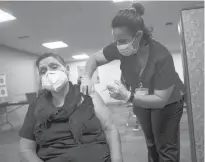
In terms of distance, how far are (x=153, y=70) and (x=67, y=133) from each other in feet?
2.22

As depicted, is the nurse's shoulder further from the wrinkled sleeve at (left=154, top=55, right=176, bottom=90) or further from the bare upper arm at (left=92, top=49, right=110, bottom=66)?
the wrinkled sleeve at (left=154, top=55, right=176, bottom=90)

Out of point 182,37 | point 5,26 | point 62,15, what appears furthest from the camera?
point 5,26

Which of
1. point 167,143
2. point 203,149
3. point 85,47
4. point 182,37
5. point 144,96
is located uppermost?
point 85,47

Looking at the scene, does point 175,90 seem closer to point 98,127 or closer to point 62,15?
point 98,127

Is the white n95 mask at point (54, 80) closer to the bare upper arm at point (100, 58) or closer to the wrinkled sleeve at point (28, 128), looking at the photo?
the wrinkled sleeve at point (28, 128)

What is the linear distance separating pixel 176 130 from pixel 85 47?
13.3ft

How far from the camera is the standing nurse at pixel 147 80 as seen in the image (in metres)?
1.31

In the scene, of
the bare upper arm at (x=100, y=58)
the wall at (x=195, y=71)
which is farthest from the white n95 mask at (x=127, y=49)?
the wall at (x=195, y=71)

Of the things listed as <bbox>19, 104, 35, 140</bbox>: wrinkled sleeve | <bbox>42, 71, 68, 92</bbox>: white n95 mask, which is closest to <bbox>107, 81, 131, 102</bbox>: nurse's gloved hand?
<bbox>42, 71, 68, 92</bbox>: white n95 mask

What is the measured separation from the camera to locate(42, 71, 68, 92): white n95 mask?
1.22 m

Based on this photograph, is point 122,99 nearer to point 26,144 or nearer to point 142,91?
point 142,91

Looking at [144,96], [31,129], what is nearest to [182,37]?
[144,96]

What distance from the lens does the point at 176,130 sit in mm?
1487

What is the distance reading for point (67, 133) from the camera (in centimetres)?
114
